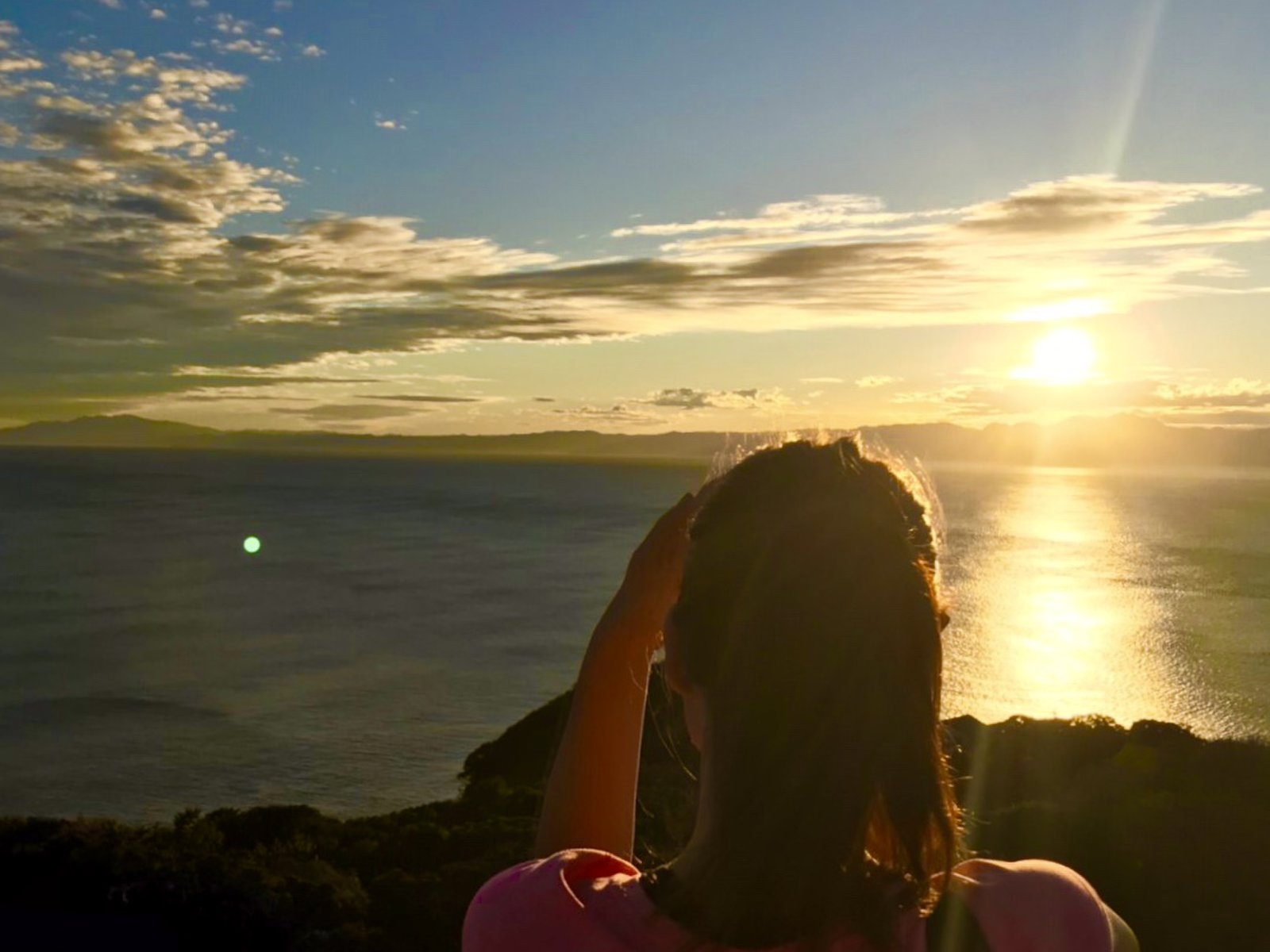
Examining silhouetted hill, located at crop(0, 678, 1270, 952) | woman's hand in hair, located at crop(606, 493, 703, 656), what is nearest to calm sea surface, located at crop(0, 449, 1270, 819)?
woman's hand in hair, located at crop(606, 493, 703, 656)

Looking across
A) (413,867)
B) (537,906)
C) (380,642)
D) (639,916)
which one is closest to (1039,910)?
(639,916)

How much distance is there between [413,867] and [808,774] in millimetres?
12948

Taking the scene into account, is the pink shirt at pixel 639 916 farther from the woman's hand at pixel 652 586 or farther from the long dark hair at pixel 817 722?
the woman's hand at pixel 652 586

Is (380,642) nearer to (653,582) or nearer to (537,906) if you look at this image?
(653,582)

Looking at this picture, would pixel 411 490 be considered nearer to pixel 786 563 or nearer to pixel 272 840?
pixel 272 840

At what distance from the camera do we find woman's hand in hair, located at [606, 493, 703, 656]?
1430mm

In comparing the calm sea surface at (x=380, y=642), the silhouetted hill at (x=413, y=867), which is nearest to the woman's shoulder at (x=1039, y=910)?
the calm sea surface at (x=380, y=642)

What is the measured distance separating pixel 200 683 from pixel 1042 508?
126 m

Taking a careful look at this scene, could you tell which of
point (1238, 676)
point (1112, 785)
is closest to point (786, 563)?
point (1112, 785)

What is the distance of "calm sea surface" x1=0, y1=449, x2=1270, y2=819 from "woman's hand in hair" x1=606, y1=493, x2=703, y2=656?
0.07 meters

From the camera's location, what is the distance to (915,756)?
4.14ft

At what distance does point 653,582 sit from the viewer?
1460mm

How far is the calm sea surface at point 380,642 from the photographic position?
1169 inches

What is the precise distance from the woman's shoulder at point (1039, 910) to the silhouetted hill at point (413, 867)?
5407 mm
